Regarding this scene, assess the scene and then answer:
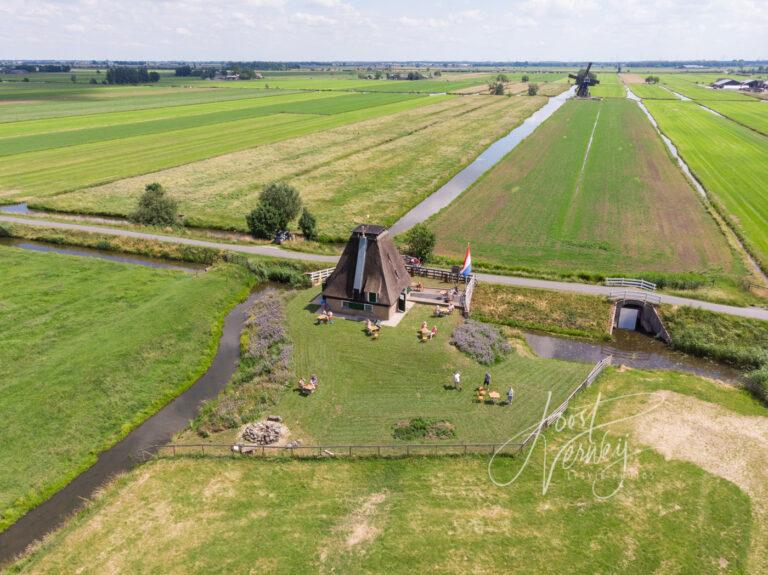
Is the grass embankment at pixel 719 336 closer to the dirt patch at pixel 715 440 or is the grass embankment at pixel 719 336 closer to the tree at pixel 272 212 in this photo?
the dirt patch at pixel 715 440

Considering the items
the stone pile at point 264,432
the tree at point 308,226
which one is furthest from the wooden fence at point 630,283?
the stone pile at point 264,432

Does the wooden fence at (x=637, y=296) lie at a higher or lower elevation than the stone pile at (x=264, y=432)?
higher

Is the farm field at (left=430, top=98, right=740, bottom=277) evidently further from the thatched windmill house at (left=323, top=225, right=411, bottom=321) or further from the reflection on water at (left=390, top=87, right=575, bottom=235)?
the thatched windmill house at (left=323, top=225, right=411, bottom=321)

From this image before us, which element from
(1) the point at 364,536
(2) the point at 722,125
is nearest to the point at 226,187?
(1) the point at 364,536

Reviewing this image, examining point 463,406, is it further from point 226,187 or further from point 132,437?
point 226,187

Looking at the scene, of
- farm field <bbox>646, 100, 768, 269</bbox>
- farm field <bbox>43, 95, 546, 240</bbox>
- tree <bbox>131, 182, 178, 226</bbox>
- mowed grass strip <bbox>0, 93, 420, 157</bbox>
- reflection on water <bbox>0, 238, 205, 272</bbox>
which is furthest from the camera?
mowed grass strip <bbox>0, 93, 420, 157</bbox>

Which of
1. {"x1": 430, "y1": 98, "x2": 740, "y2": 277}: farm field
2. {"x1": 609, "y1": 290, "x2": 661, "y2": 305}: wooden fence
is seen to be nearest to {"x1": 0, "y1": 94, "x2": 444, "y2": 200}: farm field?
{"x1": 430, "y1": 98, "x2": 740, "y2": 277}: farm field
